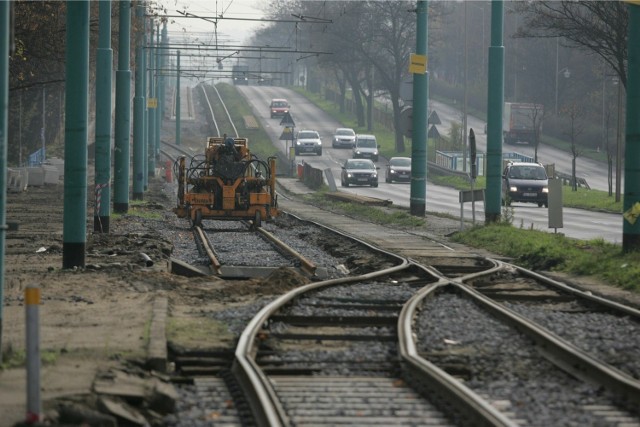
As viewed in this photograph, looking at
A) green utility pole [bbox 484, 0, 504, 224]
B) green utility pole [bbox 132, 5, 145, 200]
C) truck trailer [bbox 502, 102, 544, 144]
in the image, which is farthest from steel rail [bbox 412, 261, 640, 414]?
truck trailer [bbox 502, 102, 544, 144]

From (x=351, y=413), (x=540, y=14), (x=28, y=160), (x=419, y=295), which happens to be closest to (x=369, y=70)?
(x=28, y=160)

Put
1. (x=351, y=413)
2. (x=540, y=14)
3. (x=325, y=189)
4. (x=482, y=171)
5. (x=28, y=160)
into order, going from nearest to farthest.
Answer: (x=351, y=413) → (x=540, y=14) → (x=325, y=189) → (x=28, y=160) → (x=482, y=171)

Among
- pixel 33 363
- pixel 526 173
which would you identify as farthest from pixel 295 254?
pixel 526 173

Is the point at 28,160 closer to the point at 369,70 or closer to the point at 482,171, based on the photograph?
the point at 482,171

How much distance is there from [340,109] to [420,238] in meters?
109

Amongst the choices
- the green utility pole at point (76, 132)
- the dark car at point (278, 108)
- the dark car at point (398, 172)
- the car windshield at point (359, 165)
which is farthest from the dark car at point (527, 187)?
the dark car at point (278, 108)

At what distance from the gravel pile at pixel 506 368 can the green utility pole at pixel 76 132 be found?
6.88m

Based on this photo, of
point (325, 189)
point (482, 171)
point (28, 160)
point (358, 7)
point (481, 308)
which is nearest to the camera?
point (481, 308)

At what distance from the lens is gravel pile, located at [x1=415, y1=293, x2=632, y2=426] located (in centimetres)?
950

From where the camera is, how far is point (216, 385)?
34.3 ft

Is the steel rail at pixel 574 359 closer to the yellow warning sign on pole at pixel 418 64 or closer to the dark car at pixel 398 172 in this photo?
the yellow warning sign on pole at pixel 418 64

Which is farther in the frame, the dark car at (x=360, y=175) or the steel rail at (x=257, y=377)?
the dark car at (x=360, y=175)

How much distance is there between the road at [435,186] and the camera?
38062mm

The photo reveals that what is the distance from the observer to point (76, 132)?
19812mm
